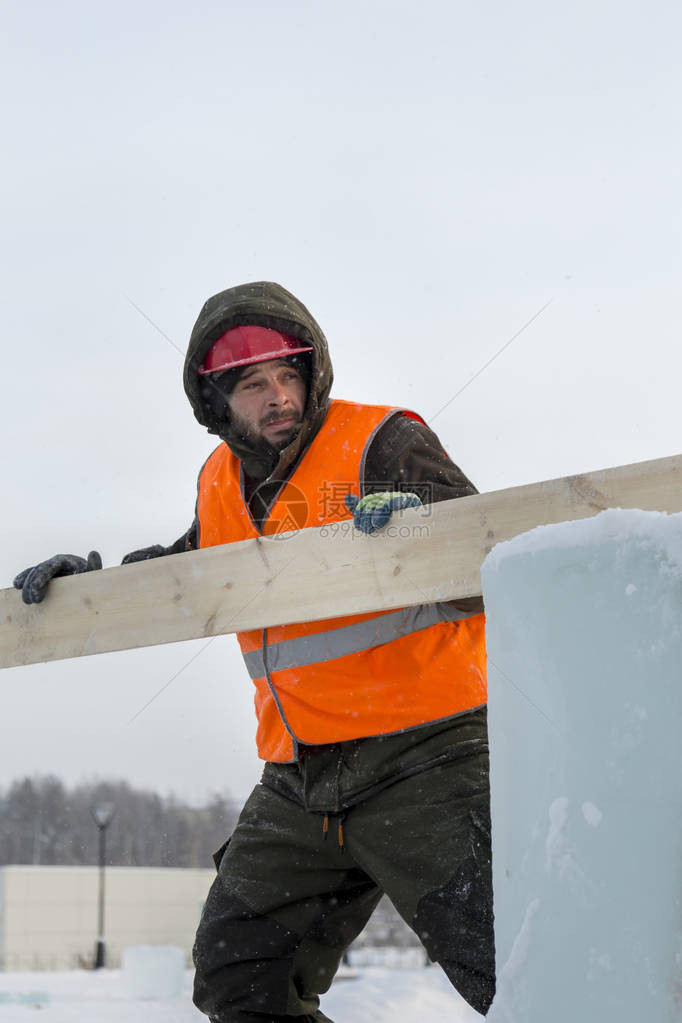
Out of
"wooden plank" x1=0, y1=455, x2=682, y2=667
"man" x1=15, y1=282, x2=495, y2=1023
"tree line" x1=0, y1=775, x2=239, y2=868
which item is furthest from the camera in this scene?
"tree line" x1=0, y1=775, x2=239, y2=868

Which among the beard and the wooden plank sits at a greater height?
the beard

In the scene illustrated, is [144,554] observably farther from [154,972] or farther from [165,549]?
[154,972]

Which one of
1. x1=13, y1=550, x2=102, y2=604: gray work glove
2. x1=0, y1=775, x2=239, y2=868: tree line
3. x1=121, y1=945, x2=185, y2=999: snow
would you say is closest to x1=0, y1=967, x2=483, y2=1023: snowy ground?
x1=121, y1=945, x2=185, y2=999: snow

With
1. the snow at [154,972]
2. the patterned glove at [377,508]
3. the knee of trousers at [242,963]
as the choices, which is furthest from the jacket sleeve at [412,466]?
the snow at [154,972]

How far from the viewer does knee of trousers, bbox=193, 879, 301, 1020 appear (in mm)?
2414

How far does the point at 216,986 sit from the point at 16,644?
979mm

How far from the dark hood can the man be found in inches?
0.8

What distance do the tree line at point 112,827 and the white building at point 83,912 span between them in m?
10.3

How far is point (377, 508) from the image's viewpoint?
6.76 ft

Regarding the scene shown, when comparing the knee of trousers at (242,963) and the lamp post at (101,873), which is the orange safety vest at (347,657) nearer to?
the knee of trousers at (242,963)

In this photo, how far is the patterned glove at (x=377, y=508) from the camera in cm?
206

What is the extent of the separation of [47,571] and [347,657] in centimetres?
83

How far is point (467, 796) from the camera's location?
2.22 metres
